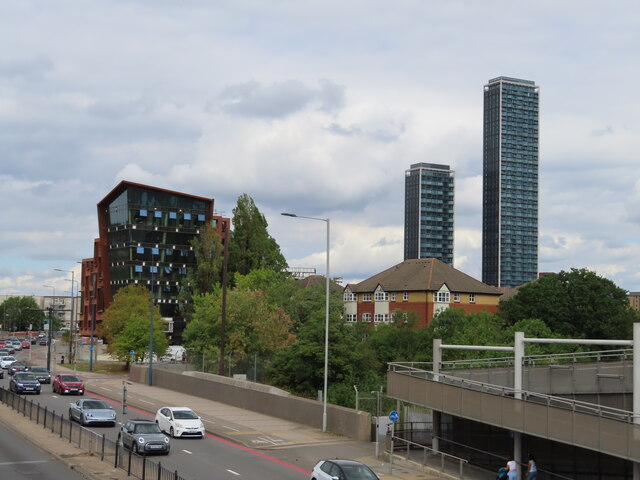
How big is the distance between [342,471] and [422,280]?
88547 mm

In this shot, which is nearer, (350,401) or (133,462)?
(133,462)

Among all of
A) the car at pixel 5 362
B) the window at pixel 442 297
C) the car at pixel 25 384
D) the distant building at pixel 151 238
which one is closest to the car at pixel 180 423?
the car at pixel 25 384

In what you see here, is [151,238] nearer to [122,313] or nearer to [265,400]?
[122,313]

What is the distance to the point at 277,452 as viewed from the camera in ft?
114

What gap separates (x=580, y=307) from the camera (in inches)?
3435

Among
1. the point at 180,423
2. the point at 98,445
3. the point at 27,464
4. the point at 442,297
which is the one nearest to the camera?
the point at 27,464

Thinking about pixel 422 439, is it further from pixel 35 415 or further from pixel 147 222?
pixel 147 222

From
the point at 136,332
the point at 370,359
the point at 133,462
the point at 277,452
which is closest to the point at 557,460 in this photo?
the point at 277,452

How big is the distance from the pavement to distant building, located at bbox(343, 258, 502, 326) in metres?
59.2

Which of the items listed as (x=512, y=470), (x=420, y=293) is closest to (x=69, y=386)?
(x=512, y=470)

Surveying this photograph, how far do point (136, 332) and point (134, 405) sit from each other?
35800mm

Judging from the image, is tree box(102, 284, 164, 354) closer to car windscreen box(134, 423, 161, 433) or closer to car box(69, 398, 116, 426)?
car box(69, 398, 116, 426)

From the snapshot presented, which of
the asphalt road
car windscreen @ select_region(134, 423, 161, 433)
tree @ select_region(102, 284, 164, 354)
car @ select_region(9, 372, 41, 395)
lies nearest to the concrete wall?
car @ select_region(9, 372, 41, 395)

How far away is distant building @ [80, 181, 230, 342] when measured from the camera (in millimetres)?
129375
